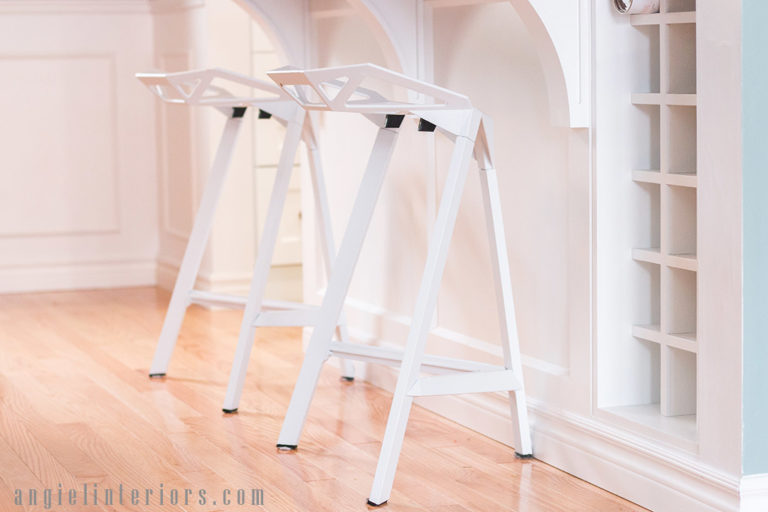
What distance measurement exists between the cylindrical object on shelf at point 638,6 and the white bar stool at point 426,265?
324 millimetres

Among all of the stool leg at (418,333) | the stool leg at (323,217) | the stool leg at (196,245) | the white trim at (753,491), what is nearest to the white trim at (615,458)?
the white trim at (753,491)

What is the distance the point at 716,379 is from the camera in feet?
6.22

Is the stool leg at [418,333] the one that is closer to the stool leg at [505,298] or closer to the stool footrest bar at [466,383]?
the stool footrest bar at [466,383]

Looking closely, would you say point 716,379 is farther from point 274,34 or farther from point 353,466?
point 274,34

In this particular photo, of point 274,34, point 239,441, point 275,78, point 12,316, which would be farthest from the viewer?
point 12,316

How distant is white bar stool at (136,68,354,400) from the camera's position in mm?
2711

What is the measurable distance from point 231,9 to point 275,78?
2.24m

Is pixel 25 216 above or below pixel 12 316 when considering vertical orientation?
above

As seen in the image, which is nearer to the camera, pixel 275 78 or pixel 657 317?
pixel 275 78

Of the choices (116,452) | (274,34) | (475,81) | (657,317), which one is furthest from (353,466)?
(274,34)

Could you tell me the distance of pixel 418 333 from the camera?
2.11 m

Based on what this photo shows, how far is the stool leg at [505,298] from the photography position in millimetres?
2281

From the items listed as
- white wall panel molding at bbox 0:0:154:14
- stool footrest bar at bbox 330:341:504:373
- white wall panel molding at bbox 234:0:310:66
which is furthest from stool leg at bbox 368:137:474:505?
white wall panel molding at bbox 0:0:154:14

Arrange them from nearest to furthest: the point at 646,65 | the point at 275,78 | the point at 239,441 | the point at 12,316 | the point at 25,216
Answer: the point at 275,78 < the point at 646,65 < the point at 239,441 < the point at 12,316 < the point at 25,216
